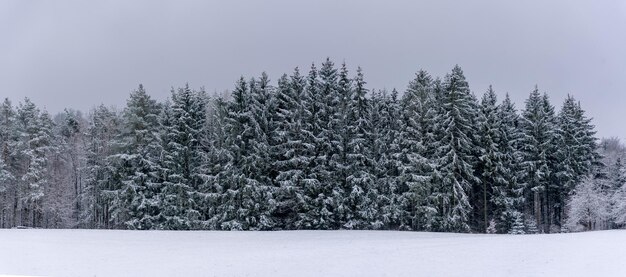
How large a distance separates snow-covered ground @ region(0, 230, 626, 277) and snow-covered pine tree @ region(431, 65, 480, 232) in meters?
11.2

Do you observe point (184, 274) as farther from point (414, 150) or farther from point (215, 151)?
point (414, 150)

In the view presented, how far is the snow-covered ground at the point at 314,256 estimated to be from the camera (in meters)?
20.3

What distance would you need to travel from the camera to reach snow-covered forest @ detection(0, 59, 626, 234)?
42.2 m

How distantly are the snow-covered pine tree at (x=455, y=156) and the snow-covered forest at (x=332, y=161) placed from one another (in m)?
0.13

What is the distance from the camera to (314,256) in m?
24.8

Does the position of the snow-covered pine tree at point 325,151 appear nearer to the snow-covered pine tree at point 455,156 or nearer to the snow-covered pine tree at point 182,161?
the snow-covered pine tree at point 455,156

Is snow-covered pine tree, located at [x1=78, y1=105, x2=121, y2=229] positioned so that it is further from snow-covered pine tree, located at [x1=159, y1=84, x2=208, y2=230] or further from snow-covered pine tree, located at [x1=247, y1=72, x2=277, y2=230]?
snow-covered pine tree, located at [x1=247, y1=72, x2=277, y2=230]

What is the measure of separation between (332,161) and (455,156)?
34.4 feet

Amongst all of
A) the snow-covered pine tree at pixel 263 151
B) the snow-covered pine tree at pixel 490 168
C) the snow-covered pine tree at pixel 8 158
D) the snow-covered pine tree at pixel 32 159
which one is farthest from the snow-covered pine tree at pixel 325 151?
the snow-covered pine tree at pixel 8 158

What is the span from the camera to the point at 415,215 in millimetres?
43438

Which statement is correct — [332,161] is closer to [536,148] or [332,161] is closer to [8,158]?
[536,148]

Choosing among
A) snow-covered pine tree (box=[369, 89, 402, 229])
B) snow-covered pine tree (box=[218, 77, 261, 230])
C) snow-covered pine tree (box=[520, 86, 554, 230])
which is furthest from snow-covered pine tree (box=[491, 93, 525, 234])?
snow-covered pine tree (box=[218, 77, 261, 230])

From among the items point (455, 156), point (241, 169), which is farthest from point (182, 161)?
point (455, 156)

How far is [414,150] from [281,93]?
42.0 feet
